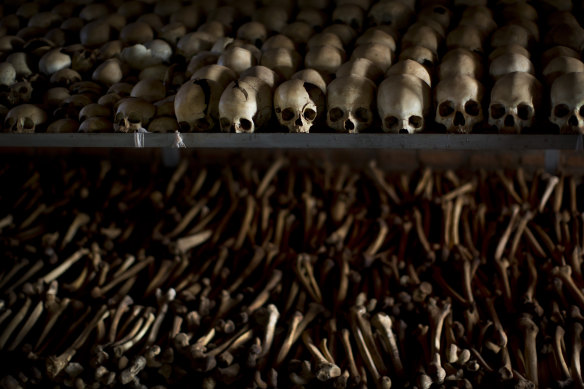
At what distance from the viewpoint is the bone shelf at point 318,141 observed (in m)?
1.20

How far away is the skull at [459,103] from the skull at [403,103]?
0.12 ft

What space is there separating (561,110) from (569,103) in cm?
3

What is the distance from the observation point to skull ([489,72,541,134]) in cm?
128

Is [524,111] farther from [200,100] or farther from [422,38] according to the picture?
[200,100]

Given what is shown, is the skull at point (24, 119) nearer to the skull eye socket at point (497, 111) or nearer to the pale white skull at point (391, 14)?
the pale white skull at point (391, 14)

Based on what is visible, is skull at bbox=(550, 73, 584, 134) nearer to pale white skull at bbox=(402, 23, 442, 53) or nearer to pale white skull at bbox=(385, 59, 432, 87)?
pale white skull at bbox=(385, 59, 432, 87)

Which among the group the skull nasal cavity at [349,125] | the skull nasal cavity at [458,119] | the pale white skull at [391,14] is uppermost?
the pale white skull at [391,14]

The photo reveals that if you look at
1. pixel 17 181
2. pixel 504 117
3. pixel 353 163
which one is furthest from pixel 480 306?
pixel 17 181

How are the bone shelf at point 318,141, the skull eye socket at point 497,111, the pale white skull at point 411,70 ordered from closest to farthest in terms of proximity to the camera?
1. the bone shelf at point 318,141
2. the skull eye socket at point 497,111
3. the pale white skull at point 411,70

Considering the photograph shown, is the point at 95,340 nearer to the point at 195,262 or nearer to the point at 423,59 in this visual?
the point at 195,262

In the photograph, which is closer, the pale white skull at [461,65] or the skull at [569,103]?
the skull at [569,103]

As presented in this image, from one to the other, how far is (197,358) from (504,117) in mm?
938

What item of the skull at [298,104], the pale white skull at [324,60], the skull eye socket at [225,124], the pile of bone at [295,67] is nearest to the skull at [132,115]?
the pile of bone at [295,67]

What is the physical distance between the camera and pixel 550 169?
88.0 inches
